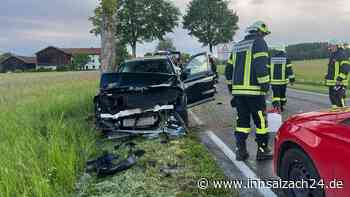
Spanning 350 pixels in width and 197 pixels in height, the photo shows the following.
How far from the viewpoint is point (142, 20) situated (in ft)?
150

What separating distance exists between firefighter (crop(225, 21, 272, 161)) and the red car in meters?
1.56

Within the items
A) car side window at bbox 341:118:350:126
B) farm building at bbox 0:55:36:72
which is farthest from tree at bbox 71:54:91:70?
car side window at bbox 341:118:350:126

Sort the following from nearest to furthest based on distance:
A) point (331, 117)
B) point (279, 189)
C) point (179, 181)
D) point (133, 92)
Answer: point (331, 117) → point (279, 189) → point (179, 181) → point (133, 92)

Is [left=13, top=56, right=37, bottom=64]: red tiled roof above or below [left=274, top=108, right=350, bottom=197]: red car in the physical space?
above

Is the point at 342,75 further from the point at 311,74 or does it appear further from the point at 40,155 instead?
the point at 311,74

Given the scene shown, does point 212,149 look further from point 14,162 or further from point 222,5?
point 222,5

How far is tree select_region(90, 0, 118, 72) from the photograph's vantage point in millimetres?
12305

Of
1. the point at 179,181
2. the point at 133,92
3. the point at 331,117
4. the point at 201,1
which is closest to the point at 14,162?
the point at 179,181

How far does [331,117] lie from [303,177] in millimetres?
618

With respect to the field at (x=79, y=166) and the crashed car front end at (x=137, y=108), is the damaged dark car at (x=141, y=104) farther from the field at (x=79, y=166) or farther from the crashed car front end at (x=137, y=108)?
the field at (x=79, y=166)

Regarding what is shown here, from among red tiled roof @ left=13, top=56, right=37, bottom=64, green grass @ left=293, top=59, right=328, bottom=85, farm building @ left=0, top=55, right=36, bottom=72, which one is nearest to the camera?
green grass @ left=293, top=59, right=328, bottom=85

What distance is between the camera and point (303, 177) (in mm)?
3336

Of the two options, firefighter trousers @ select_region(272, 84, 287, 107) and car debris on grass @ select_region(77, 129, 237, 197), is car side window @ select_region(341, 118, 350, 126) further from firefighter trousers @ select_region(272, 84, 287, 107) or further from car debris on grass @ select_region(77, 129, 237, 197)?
firefighter trousers @ select_region(272, 84, 287, 107)

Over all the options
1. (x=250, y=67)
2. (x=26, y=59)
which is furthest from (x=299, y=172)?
(x=26, y=59)
